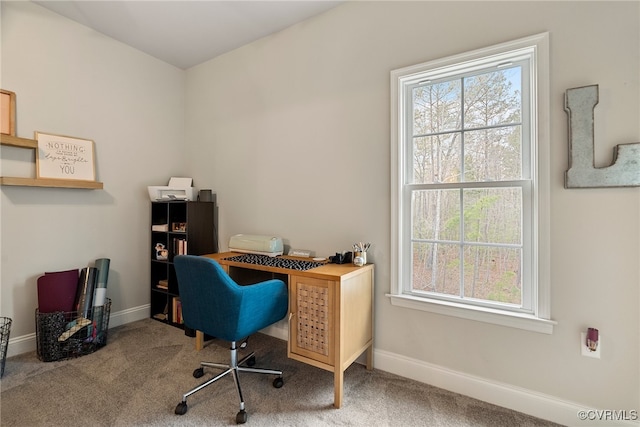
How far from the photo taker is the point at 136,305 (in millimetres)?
2994

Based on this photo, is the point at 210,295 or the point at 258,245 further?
the point at 258,245

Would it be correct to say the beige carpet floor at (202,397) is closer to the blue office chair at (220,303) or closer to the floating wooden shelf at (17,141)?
the blue office chair at (220,303)

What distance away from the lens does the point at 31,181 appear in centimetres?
221

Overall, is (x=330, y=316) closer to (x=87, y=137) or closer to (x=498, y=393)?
(x=498, y=393)

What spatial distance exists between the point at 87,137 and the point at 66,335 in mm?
1714

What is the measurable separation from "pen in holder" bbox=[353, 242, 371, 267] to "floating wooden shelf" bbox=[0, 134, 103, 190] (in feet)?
7.94

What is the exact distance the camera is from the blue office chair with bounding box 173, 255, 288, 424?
157 centimetres

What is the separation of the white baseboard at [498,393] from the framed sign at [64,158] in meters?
2.95

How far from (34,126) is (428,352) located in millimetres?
3505

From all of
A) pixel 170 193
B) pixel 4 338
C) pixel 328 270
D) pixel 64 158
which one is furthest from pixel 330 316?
pixel 64 158

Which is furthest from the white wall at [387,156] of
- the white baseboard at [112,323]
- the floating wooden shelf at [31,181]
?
the white baseboard at [112,323]

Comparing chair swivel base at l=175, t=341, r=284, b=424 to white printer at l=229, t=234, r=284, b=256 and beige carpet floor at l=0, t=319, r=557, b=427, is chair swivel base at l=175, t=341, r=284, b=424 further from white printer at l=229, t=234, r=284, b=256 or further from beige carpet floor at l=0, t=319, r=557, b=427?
white printer at l=229, t=234, r=284, b=256

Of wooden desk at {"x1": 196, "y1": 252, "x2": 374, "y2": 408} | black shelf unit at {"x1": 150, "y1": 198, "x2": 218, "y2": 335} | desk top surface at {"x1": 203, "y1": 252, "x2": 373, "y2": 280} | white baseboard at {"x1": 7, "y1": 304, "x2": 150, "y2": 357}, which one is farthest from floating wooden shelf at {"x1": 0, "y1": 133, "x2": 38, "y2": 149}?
wooden desk at {"x1": 196, "y1": 252, "x2": 374, "y2": 408}

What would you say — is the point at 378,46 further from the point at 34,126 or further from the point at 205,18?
the point at 34,126
